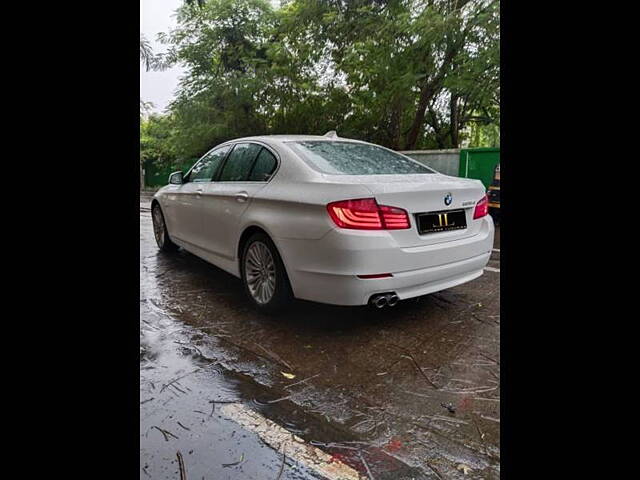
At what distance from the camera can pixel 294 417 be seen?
1736 millimetres

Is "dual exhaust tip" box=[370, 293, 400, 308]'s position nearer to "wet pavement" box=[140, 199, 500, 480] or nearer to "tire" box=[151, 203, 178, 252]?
"wet pavement" box=[140, 199, 500, 480]

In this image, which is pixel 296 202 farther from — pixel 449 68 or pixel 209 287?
pixel 449 68

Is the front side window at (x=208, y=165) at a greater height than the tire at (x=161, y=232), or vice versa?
the front side window at (x=208, y=165)

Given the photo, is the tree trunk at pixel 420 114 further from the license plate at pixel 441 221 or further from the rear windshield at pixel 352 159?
the license plate at pixel 441 221

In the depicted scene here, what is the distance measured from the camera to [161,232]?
4688 mm

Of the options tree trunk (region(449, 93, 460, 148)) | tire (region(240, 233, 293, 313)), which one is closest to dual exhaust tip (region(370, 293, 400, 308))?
tire (region(240, 233, 293, 313))

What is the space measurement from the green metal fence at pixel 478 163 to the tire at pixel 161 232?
4774 mm

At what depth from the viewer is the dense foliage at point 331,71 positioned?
3.02 m

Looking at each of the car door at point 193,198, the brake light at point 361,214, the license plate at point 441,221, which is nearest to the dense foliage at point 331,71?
the car door at point 193,198

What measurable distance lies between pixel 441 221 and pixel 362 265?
606mm
